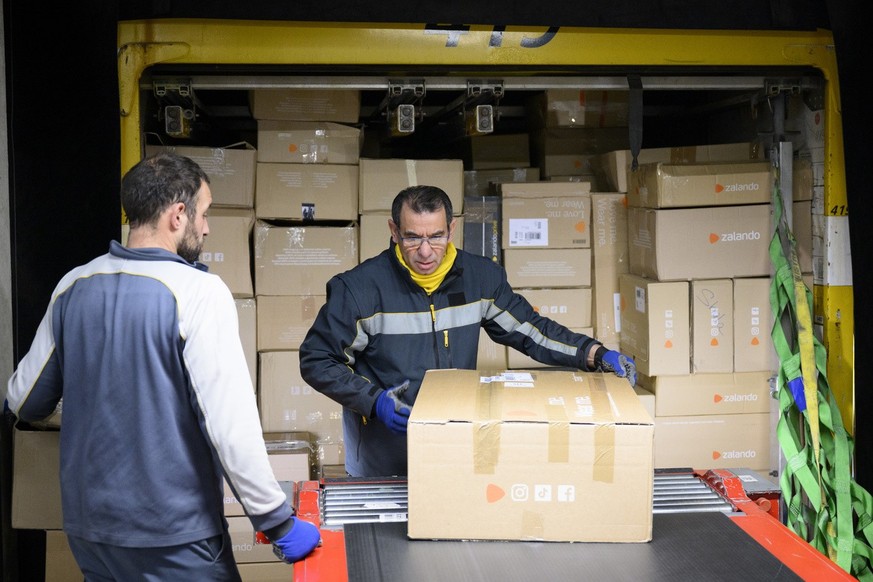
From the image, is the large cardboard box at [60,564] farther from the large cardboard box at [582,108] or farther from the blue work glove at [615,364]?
the large cardboard box at [582,108]

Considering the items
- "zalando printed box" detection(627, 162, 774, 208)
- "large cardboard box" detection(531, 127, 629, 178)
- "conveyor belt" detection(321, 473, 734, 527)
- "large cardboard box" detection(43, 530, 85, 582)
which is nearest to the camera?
"conveyor belt" detection(321, 473, 734, 527)

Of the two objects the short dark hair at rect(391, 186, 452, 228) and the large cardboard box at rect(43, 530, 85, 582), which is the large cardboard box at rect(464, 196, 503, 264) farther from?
the large cardboard box at rect(43, 530, 85, 582)

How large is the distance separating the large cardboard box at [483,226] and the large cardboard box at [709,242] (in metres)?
0.73

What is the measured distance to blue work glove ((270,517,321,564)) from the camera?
2.20m

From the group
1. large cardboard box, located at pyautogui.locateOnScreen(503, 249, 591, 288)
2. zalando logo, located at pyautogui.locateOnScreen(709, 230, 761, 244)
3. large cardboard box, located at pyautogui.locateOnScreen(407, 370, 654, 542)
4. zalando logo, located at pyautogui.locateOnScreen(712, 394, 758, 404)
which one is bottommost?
zalando logo, located at pyautogui.locateOnScreen(712, 394, 758, 404)

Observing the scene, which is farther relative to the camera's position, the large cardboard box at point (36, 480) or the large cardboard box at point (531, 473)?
the large cardboard box at point (36, 480)

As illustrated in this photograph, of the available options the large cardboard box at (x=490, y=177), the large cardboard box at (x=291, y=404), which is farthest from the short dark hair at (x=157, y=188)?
the large cardboard box at (x=490, y=177)

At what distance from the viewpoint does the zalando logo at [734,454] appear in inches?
176

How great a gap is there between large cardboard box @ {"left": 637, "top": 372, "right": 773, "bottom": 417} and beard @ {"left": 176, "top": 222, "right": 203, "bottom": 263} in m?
2.64

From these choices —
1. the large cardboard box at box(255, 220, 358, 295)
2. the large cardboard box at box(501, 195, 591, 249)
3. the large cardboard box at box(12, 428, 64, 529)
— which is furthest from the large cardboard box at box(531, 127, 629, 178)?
the large cardboard box at box(12, 428, 64, 529)

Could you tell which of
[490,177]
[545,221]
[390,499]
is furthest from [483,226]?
[390,499]

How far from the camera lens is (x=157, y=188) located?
230 centimetres

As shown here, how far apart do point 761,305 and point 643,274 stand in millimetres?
545

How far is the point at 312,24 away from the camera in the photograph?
3604mm
